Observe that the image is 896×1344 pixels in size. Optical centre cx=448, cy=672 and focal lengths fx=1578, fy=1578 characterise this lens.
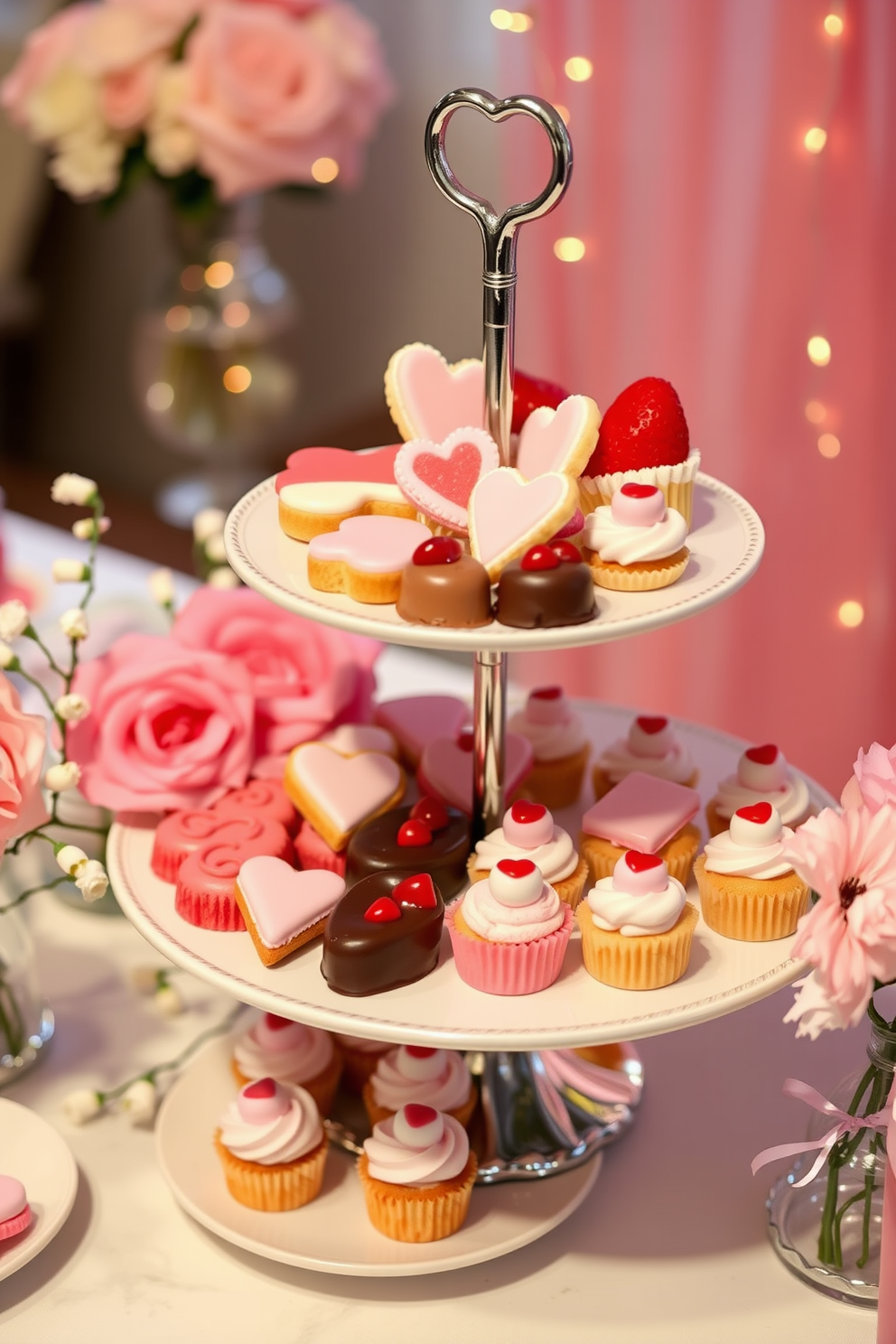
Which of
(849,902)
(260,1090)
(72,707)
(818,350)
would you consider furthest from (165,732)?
(818,350)

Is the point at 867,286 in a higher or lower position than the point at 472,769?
higher

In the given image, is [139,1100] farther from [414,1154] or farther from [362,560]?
[362,560]

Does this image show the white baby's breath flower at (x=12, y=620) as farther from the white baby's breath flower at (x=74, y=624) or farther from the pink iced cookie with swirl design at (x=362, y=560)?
the pink iced cookie with swirl design at (x=362, y=560)

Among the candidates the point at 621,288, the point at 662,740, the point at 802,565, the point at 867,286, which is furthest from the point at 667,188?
the point at 662,740

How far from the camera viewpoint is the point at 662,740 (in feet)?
4.18

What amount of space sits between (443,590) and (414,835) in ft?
0.76

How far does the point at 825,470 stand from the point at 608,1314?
1078mm

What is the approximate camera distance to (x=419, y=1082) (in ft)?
3.86

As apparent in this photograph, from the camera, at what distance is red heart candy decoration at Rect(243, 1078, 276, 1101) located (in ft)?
3.74

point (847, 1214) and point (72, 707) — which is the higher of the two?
point (72, 707)

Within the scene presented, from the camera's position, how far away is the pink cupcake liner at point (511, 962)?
1.02 meters

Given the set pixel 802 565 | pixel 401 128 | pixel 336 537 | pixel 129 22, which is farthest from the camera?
pixel 401 128

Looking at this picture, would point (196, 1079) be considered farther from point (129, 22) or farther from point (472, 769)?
point (129, 22)

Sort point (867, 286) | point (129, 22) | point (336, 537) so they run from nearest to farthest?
point (336, 537)
point (867, 286)
point (129, 22)
